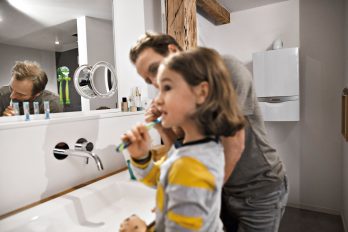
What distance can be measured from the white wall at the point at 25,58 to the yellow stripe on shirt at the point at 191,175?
0.93 m

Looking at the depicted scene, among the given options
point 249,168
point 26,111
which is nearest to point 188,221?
point 249,168

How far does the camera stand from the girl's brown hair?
0.58 meters

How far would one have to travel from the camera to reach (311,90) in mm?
2787

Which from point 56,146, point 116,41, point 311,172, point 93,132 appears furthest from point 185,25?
point 311,172

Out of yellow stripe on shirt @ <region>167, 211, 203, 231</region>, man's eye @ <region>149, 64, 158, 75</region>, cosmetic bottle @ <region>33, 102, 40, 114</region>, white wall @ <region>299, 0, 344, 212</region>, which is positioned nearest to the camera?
yellow stripe on shirt @ <region>167, 211, 203, 231</region>

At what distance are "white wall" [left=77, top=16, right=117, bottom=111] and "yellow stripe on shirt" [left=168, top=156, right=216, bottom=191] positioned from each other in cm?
105

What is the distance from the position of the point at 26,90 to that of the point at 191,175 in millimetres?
989

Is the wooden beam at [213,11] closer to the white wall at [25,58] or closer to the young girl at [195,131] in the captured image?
the white wall at [25,58]

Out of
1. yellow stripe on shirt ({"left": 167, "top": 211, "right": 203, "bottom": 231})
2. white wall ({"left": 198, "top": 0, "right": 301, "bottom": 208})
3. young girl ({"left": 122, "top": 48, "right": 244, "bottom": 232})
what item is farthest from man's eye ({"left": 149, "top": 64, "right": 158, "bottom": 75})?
white wall ({"left": 198, "top": 0, "right": 301, "bottom": 208})

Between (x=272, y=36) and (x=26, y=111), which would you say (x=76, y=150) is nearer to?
(x=26, y=111)

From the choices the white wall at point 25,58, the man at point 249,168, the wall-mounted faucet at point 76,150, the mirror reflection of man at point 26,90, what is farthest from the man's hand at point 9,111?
the man at point 249,168

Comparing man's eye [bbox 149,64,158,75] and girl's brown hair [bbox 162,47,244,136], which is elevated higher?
man's eye [bbox 149,64,158,75]

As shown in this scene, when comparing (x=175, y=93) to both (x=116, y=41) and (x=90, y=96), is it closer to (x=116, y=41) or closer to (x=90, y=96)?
(x=90, y=96)

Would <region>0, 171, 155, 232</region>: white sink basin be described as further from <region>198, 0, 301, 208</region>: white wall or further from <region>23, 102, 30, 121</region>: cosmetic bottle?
<region>198, 0, 301, 208</region>: white wall
